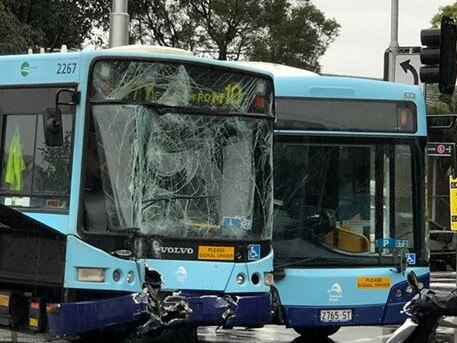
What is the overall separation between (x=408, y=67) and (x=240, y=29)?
27.4 m

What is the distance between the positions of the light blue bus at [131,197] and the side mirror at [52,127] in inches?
0.5

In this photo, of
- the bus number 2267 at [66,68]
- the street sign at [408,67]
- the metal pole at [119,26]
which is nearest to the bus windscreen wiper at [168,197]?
the bus number 2267 at [66,68]

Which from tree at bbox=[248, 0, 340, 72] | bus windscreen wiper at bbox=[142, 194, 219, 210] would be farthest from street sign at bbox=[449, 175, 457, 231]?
tree at bbox=[248, 0, 340, 72]

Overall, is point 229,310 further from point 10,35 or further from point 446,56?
point 10,35

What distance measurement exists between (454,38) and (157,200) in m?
4.68

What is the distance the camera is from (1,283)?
28.8 feet

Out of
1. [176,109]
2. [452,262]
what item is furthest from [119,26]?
[452,262]

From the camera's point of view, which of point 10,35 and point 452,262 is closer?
point 10,35

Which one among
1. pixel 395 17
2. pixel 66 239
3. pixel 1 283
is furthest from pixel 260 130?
pixel 395 17

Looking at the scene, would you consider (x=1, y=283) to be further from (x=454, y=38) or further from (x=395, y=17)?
(x=395, y=17)

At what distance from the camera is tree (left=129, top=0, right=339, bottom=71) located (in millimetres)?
40938

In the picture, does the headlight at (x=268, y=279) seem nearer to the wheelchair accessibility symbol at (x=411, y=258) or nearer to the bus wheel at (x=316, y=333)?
the wheelchair accessibility symbol at (x=411, y=258)

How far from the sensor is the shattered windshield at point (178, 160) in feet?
27.2

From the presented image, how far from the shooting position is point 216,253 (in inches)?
337
